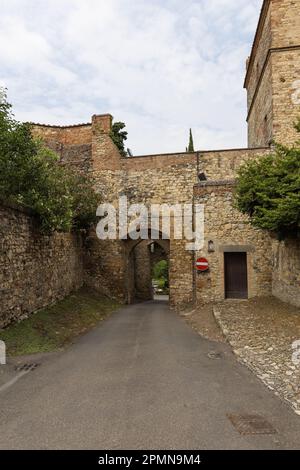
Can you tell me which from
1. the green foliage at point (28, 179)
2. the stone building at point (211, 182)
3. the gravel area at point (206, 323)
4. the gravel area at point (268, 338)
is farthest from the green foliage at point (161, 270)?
the green foliage at point (28, 179)

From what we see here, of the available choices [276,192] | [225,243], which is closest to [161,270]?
[225,243]

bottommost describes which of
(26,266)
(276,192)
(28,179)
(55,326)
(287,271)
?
(55,326)

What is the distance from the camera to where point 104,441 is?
353 cm

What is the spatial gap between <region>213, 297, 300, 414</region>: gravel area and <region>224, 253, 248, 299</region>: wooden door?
1.07 meters

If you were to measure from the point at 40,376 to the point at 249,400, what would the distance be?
345 centimetres

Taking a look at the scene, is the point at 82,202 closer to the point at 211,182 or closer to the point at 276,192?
the point at 211,182

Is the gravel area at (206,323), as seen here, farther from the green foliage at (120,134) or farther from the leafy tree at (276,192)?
the green foliage at (120,134)

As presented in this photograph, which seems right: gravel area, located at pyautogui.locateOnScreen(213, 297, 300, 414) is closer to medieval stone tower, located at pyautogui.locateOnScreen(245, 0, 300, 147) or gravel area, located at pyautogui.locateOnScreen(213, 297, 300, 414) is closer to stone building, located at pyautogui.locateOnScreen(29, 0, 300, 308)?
stone building, located at pyautogui.locateOnScreen(29, 0, 300, 308)

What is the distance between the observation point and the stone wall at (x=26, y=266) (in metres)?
8.36

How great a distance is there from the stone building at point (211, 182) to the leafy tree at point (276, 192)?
2.68m

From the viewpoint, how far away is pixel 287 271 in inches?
422

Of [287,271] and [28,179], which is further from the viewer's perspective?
[287,271]

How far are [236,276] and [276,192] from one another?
534cm
